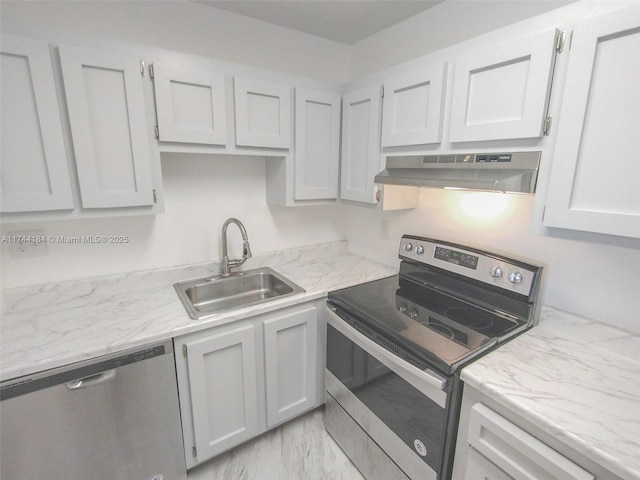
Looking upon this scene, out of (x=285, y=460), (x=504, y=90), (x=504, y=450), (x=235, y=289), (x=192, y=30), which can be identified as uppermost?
(x=192, y=30)

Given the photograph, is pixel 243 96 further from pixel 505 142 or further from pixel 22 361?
pixel 22 361

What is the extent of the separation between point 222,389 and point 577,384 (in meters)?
1.43

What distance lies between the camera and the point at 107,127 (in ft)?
4.29

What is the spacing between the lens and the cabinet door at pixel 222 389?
4.64ft

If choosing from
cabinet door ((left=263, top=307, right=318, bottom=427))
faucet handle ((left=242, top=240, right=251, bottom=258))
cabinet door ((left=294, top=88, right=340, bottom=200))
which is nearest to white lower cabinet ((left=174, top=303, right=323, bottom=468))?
cabinet door ((left=263, top=307, right=318, bottom=427))

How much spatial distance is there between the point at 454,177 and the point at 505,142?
0.21 metres

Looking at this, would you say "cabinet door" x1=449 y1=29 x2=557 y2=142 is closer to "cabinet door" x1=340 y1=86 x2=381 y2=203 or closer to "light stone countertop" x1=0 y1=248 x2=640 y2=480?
"cabinet door" x1=340 y1=86 x2=381 y2=203

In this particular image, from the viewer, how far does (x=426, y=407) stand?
1.15 m

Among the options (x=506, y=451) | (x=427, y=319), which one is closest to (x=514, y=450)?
(x=506, y=451)

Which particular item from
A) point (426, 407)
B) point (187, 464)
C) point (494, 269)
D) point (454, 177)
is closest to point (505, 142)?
point (454, 177)

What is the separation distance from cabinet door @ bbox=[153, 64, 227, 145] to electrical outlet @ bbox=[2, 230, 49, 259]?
2.53 ft

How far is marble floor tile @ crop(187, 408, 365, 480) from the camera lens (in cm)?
160

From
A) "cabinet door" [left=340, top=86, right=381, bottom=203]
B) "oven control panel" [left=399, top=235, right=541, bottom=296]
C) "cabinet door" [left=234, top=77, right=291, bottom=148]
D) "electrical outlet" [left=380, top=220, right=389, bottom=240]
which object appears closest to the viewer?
"oven control panel" [left=399, top=235, right=541, bottom=296]

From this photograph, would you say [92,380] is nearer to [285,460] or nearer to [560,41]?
[285,460]
